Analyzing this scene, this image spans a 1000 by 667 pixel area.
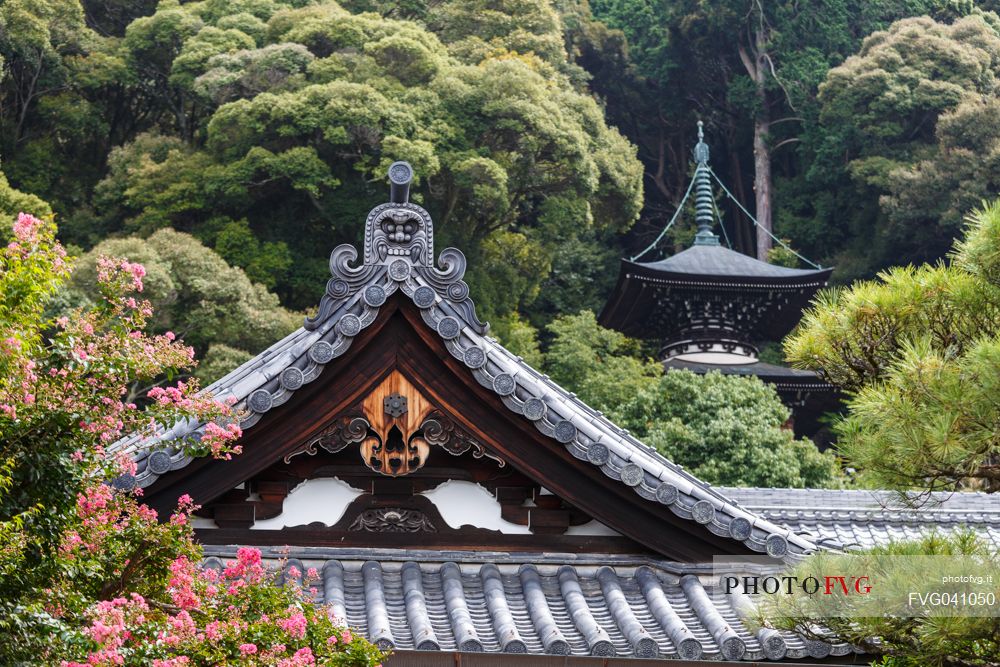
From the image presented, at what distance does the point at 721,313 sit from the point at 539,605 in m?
24.1

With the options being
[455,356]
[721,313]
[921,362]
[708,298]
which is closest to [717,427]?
[708,298]

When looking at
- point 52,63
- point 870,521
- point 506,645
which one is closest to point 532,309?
point 52,63

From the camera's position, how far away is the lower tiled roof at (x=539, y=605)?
246 inches

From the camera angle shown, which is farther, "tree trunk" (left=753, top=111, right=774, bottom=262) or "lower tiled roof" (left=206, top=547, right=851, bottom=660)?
"tree trunk" (left=753, top=111, right=774, bottom=262)

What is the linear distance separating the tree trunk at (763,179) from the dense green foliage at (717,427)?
16.4 metres

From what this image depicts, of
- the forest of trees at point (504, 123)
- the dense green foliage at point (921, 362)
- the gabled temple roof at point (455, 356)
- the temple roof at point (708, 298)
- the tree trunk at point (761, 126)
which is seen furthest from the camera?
the tree trunk at point (761, 126)

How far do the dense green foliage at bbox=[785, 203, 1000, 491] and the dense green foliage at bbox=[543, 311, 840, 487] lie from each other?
42.4ft

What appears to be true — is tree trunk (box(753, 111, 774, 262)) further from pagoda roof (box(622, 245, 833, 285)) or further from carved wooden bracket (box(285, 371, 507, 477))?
carved wooden bracket (box(285, 371, 507, 477))

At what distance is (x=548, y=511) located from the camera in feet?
22.9

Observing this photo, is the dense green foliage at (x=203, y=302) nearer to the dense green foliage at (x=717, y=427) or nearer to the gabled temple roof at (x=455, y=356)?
the dense green foliage at (x=717, y=427)

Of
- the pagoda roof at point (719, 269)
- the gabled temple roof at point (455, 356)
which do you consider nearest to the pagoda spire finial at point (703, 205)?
the pagoda roof at point (719, 269)

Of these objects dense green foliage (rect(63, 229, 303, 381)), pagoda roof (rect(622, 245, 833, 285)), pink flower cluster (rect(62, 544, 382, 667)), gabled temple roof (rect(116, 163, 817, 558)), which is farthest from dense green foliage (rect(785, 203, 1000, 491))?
pagoda roof (rect(622, 245, 833, 285))

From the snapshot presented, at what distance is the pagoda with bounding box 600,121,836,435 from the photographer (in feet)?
95.7

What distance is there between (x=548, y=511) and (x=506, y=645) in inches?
36.6
